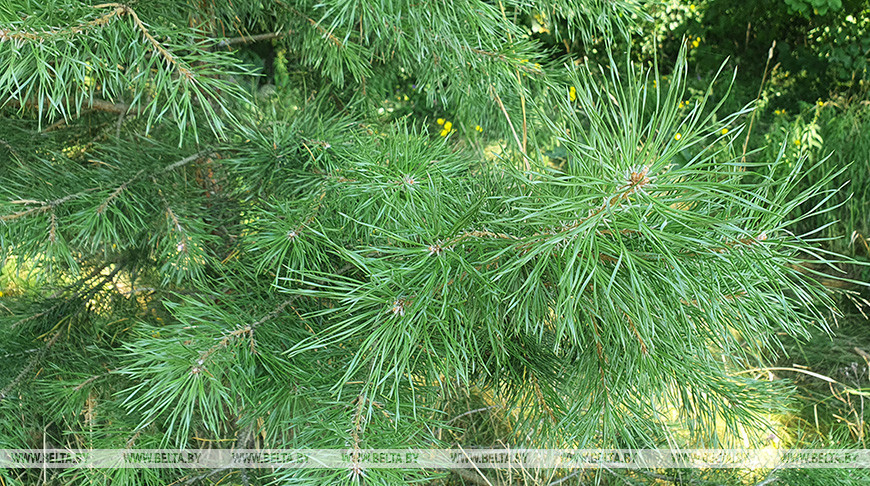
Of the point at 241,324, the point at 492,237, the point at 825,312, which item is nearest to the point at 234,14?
the point at 241,324

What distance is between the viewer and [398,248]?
346 millimetres

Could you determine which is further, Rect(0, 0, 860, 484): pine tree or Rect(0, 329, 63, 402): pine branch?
Rect(0, 329, 63, 402): pine branch

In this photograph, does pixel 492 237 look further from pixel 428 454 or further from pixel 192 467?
pixel 192 467

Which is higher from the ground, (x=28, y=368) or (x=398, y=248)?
(x=398, y=248)

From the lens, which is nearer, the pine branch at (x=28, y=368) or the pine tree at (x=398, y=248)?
the pine tree at (x=398, y=248)

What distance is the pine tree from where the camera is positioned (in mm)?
293

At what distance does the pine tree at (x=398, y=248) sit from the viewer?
293 mm

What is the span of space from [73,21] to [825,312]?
158cm

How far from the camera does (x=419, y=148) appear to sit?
49cm

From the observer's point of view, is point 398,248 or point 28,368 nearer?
point 398,248

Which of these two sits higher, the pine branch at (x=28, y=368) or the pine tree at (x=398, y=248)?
the pine tree at (x=398, y=248)

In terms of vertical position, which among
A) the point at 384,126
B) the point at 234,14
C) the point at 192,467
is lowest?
the point at 192,467

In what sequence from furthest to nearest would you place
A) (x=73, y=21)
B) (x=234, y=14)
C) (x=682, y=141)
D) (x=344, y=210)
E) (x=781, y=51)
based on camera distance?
(x=781, y=51) < (x=234, y=14) < (x=344, y=210) < (x=73, y=21) < (x=682, y=141)

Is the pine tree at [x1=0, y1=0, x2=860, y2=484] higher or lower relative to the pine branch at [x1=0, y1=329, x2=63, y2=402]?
higher
